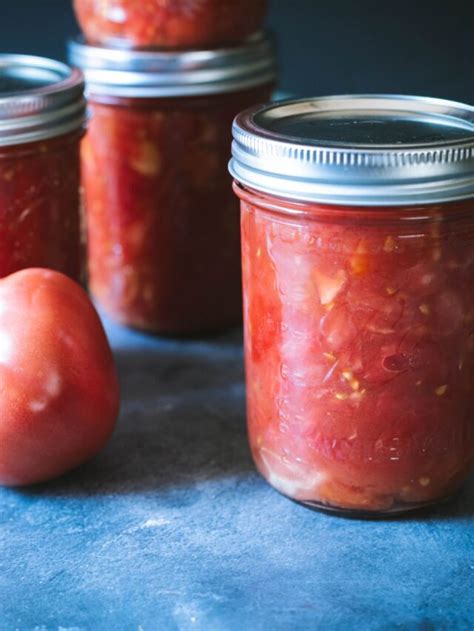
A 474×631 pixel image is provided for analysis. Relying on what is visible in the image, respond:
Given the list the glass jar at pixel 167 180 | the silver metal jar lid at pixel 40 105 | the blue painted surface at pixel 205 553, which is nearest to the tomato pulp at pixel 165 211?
the glass jar at pixel 167 180

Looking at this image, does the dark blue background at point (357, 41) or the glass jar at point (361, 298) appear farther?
the dark blue background at point (357, 41)

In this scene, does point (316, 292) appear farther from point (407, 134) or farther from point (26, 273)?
point (26, 273)

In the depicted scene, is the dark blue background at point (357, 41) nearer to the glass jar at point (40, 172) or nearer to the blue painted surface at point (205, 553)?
the glass jar at point (40, 172)

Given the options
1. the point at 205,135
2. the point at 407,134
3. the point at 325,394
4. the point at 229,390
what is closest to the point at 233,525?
the point at 325,394

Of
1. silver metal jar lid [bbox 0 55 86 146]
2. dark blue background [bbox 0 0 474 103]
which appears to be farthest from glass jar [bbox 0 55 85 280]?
dark blue background [bbox 0 0 474 103]

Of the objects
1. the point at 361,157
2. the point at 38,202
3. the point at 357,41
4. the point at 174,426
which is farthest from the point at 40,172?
the point at 357,41

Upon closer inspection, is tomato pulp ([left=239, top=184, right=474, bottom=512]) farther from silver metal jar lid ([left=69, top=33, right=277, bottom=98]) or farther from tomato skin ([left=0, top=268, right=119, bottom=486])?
silver metal jar lid ([left=69, top=33, right=277, bottom=98])
